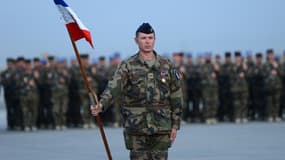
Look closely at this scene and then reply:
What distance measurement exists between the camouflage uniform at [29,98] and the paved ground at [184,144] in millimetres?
568

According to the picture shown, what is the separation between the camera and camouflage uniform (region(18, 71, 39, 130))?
18.4m

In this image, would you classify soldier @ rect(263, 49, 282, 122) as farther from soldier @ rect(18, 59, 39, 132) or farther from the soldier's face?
the soldier's face

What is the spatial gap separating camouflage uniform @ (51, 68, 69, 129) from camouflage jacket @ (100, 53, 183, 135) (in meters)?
10.6

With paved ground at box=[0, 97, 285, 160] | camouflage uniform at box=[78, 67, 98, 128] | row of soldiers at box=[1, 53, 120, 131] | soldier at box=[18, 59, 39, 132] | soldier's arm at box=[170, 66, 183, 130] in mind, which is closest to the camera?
soldier's arm at box=[170, 66, 183, 130]

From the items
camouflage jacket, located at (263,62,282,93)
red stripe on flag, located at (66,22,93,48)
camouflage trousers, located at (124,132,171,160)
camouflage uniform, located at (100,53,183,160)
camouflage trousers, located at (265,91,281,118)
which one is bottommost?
camouflage trousers, located at (265,91,281,118)

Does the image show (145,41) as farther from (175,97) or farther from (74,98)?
(74,98)

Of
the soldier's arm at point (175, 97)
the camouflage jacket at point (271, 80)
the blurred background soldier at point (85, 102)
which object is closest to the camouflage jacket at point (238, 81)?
the camouflage jacket at point (271, 80)

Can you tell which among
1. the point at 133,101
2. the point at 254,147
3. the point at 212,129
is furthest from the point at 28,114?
the point at 133,101

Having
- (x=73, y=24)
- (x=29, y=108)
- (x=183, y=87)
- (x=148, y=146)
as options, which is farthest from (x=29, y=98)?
(x=148, y=146)

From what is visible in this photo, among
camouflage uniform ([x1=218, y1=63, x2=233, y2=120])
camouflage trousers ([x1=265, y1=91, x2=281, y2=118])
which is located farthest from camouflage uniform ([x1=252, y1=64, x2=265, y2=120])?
camouflage uniform ([x1=218, y1=63, x2=233, y2=120])

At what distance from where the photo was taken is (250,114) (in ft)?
65.3

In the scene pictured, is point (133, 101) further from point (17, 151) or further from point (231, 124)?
point (231, 124)

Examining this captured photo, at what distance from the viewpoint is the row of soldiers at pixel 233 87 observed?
19109 mm

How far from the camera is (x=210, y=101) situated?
19.2 m
